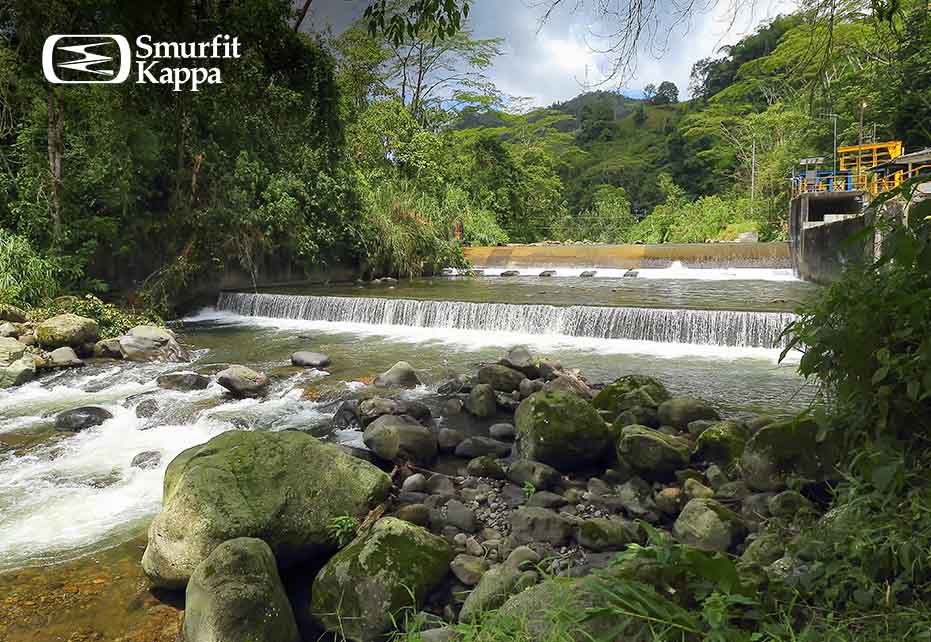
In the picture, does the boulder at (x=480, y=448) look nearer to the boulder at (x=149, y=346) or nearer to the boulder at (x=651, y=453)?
the boulder at (x=651, y=453)

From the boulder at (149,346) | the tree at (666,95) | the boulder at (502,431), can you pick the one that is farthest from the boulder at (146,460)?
the tree at (666,95)

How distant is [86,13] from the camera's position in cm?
741

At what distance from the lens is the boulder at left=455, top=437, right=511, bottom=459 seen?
4773 mm

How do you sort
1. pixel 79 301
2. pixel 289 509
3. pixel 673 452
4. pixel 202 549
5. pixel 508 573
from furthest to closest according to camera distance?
pixel 79 301 → pixel 673 452 → pixel 289 509 → pixel 202 549 → pixel 508 573

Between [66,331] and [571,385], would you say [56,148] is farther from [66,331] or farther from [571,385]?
[571,385]

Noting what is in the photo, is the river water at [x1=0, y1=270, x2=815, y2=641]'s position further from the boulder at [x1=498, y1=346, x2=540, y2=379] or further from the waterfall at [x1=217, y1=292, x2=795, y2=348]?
the boulder at [x1=498, y1=346, x2=540, y2=379]

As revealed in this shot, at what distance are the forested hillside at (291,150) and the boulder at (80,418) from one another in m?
3.45

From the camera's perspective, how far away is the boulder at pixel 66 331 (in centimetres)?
868

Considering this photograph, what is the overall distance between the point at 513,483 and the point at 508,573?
1.57m

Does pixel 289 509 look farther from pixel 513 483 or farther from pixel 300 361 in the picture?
pixel 300 361

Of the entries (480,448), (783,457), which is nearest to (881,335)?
(783,457)

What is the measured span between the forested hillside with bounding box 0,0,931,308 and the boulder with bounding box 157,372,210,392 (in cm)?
320

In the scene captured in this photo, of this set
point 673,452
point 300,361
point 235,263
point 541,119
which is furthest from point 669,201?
point 673,452

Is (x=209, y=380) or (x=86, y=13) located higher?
(x=86, y=13)
